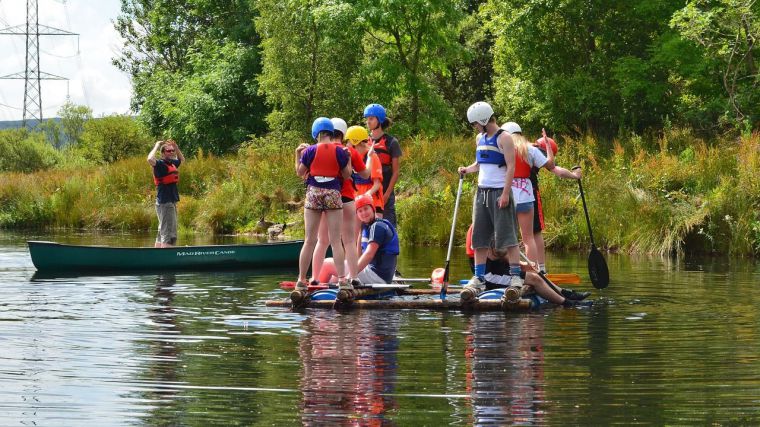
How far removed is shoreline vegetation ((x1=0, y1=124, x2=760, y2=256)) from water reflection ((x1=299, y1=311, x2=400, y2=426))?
390 inches

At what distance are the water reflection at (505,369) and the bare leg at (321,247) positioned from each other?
6.30ft

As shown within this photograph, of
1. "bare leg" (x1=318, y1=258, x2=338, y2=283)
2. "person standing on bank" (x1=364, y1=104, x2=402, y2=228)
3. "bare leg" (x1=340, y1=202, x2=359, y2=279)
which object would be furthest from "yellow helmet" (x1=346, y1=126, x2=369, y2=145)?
"bare leg" (x1=318, y1=258, x2=338, y2=283)

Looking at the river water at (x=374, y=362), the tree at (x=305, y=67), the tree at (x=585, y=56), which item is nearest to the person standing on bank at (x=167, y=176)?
the river water at (x=374, y=362)

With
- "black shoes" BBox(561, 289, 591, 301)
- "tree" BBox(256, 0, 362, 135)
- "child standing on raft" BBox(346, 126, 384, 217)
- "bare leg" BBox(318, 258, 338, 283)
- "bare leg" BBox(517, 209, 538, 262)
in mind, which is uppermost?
A: "tree" BBox(256, 0, 362, 135)

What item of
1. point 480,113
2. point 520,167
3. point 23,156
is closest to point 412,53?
point 520,167

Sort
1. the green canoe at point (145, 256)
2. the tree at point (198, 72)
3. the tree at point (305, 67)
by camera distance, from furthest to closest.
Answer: the tree at point (198, 72) → the tree at point (305, 67) → the green canoe at point (145, 256)

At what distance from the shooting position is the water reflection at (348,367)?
6.70m

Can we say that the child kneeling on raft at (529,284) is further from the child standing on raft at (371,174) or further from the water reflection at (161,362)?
the water reflection at (161,362)

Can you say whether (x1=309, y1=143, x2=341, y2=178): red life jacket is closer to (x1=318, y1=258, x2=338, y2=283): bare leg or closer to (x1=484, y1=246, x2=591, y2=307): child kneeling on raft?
(x1=318, y1=258, x2=338, y2=283): bare leg

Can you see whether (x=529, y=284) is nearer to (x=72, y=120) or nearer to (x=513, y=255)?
(x=513, y=255)

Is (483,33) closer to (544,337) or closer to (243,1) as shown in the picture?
(243,1)

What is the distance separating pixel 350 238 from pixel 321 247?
2.05ft

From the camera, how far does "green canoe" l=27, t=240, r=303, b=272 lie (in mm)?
17844

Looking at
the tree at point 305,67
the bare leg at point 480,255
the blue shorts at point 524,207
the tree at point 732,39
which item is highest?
the tree at point 305,67
